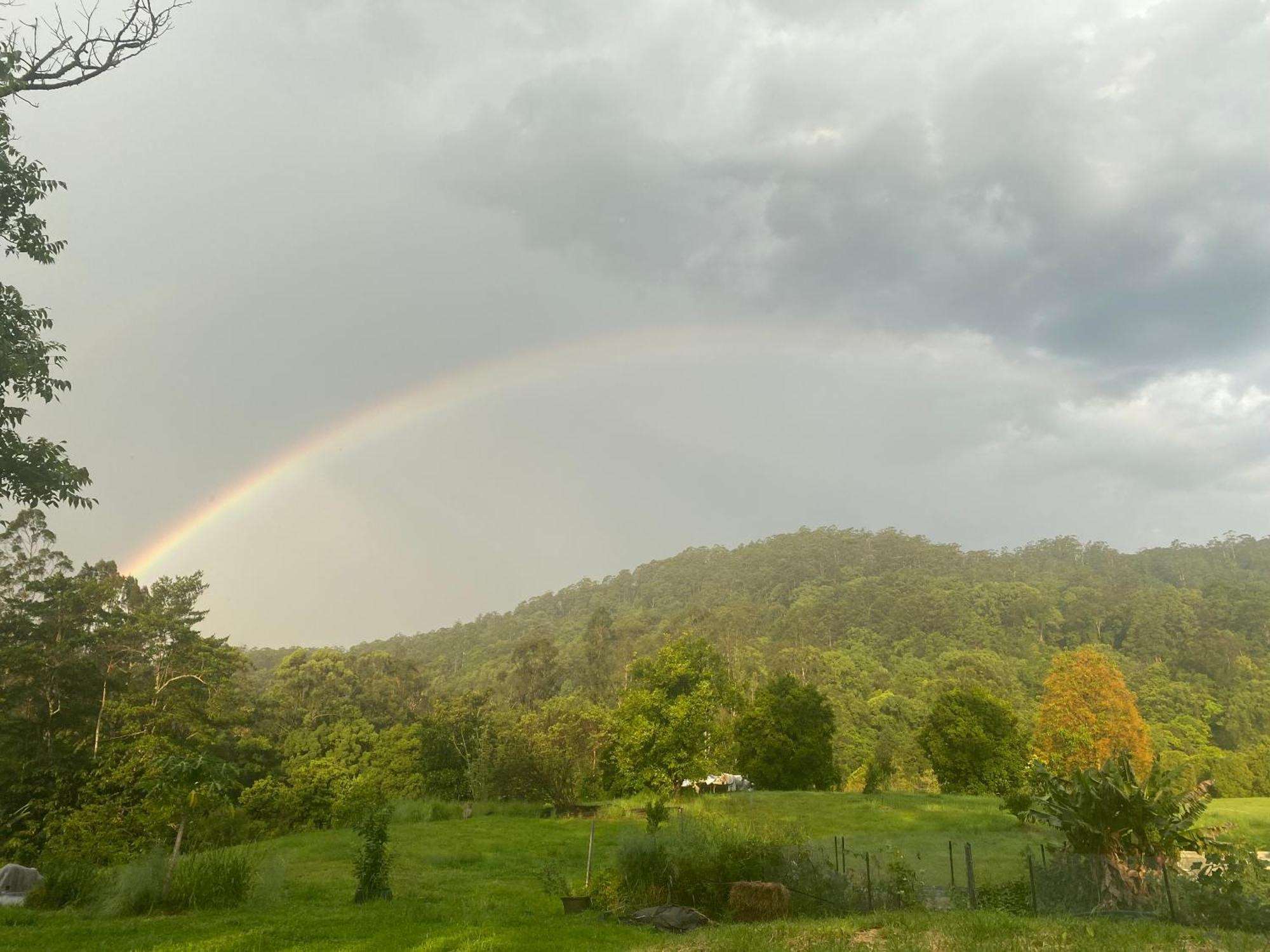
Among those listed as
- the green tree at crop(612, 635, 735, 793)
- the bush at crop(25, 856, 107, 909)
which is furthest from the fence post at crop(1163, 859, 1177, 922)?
the green tree at crop(612, 635, 735, 793)

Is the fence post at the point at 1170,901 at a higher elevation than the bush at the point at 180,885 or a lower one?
higher

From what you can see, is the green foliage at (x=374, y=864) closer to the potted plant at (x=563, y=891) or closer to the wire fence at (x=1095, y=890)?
the potted plant at (x=563, y=891)

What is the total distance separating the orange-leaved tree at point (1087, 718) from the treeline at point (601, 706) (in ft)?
0.62

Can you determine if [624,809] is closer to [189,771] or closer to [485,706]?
[485,706]

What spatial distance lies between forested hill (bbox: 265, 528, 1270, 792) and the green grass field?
39141mm

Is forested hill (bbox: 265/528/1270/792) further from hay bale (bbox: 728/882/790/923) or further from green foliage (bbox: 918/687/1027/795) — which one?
hay bale (bbox: 728/882/790/923)

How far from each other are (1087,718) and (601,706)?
40732mm

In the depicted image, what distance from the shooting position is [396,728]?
59.9 metres

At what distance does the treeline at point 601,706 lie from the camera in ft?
105

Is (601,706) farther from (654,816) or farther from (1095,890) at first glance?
(1095,890)

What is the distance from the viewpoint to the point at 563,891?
17.8 metres

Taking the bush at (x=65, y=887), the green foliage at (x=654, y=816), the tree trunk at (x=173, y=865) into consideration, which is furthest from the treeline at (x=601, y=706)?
the green foliage at (x=654, y=816)

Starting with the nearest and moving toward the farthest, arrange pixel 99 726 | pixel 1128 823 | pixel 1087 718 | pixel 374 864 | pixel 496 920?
pixel 1128 823 < pixel 496 920 < pixel 374 864 < pixel 99 726 < pixel 1087 718

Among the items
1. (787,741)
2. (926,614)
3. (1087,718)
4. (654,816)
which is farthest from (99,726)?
(926,614)
